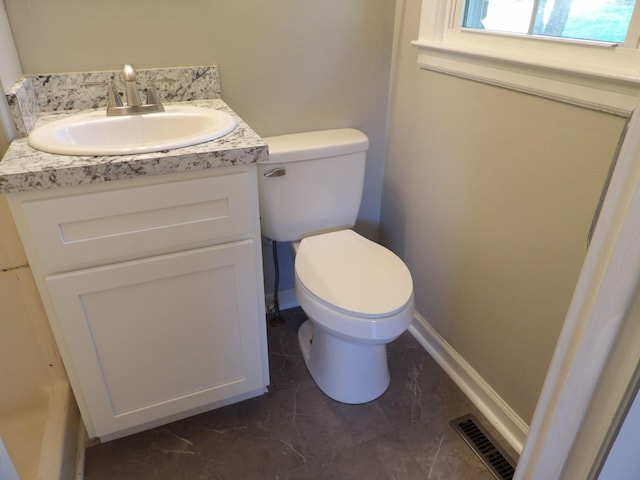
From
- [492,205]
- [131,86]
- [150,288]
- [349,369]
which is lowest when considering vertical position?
[349,369]

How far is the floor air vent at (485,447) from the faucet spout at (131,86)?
4.51 feet

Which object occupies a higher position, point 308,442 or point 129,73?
point 129,73

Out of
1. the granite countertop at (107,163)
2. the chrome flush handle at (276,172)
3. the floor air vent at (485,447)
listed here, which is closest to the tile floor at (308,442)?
the floor air vent at (485,447)

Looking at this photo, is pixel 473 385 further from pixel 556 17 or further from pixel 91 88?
pixel 91 88

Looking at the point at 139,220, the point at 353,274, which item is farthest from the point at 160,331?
the point at 353,274

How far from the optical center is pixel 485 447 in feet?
4.47

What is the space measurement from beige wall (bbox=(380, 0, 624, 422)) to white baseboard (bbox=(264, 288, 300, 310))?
0.51m

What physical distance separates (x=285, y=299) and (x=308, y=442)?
68 centimetres

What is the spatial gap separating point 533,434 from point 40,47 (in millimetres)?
1549

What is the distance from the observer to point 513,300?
1296 mm

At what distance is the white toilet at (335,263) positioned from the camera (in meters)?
1.29

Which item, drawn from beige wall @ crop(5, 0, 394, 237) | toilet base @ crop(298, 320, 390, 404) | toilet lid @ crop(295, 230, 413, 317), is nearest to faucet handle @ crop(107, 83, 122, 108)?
beige wall @ crop(5, 0, 394, 237)

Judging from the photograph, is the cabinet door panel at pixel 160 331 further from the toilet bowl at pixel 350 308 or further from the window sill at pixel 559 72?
the window sill at pixel 559 72

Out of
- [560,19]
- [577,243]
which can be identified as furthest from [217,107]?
[577,243]
